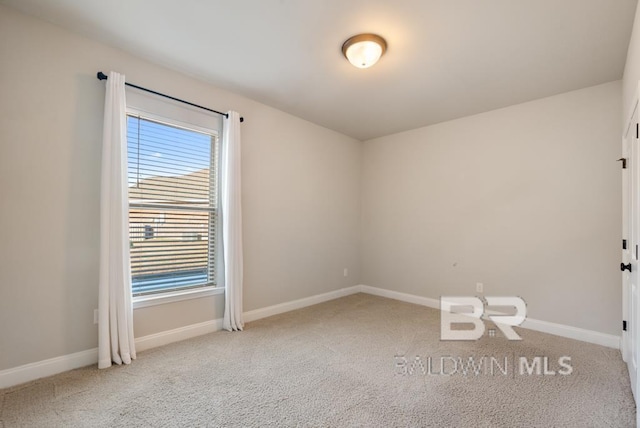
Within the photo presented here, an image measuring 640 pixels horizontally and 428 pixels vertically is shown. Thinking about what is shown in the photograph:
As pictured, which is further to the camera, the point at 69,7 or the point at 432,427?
the point at 69,7

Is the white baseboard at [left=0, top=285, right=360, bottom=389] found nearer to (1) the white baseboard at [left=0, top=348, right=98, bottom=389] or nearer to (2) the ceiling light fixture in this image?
(1) the white baseboard at [left=0, top=348, right=98, bottom=389]

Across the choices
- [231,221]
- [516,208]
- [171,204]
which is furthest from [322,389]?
[516,208]

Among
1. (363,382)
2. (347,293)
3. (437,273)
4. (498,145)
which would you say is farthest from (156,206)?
(498,145)

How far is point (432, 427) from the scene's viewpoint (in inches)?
71.0

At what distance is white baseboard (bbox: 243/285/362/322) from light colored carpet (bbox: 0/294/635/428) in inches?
22.7

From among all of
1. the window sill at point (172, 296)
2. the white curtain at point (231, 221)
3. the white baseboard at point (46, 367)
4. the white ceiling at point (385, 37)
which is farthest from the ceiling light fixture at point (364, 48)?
the white baseboard at point (46, 367)

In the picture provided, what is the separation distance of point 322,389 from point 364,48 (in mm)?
2703

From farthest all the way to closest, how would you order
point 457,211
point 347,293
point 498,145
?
point 347,293, point 457,211, point 498,145

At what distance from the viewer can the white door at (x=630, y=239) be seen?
2.21 m

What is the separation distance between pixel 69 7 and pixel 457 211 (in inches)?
177

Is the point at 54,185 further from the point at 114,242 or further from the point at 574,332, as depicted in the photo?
the point at 574,332

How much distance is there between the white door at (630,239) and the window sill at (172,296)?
12.1 ft

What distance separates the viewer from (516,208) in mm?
3625

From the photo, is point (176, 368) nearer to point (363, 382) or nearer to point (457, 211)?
point (363, 382)
